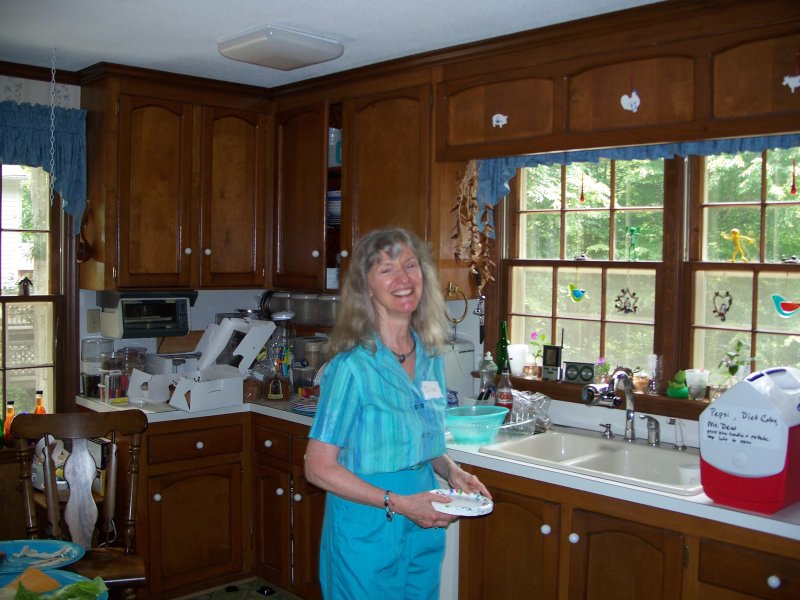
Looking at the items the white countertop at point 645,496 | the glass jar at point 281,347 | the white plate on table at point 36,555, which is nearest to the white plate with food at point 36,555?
the white plate on table at point 36,555

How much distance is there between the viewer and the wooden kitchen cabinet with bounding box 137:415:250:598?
11.5ft

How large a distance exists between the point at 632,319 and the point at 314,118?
1768 millimetres

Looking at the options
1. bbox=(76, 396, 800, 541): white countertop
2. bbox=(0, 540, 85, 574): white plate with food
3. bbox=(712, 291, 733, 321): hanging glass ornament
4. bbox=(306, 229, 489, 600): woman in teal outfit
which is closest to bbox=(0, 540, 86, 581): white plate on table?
bbox=(0, 540, 85, 574): white plate with food

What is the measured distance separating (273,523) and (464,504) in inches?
78.8

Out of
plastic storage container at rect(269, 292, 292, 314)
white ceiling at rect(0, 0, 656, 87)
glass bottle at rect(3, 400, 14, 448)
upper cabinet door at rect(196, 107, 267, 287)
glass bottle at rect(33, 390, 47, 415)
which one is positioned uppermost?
white ceiling at rect(0, 0, 656, 87)

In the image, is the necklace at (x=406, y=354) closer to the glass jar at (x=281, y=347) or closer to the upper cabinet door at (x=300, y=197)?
the upper cabinet door at (x=300, y=197)

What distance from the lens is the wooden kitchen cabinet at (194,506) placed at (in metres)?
3.51

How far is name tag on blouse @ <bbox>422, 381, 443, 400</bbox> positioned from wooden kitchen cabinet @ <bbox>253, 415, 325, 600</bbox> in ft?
4.80

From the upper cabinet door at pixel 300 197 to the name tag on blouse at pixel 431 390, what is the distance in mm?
1804

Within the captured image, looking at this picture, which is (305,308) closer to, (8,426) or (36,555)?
(8,426)

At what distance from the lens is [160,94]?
3783mm

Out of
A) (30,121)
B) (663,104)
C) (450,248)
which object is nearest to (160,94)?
(30,121)

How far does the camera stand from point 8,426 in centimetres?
359

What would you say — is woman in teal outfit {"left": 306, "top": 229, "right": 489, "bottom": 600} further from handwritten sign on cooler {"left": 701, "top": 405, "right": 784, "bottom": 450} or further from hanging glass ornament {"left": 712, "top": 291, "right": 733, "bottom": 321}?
hanging glass ornament {"left": 712, "top": 291, "right": 733, "bottom": 321}
